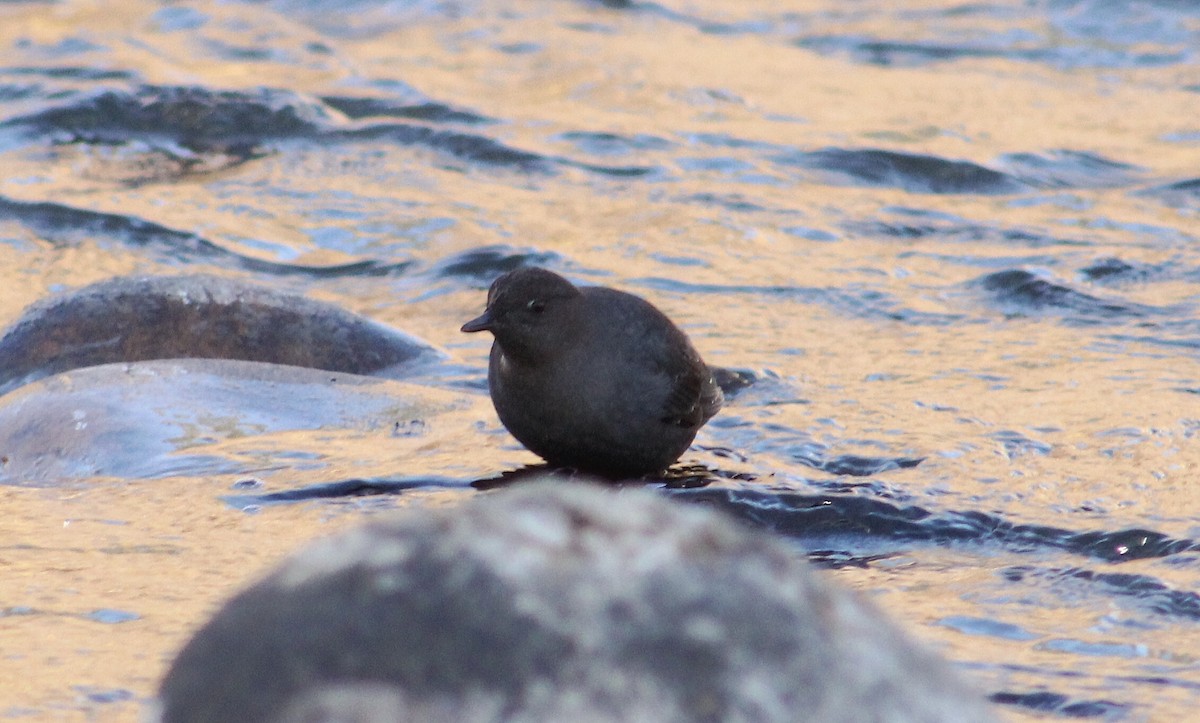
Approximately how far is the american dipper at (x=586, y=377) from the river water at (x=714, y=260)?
0.22 metres

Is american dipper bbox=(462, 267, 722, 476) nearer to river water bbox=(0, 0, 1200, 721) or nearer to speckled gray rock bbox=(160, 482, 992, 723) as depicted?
river water bbox=(0, 0, 1200, 721)

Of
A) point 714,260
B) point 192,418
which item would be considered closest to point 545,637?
point 192,418

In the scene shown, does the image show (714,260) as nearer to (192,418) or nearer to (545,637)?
(192,418)

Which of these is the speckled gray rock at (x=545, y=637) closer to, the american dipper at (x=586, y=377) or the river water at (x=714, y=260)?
the river water at (x=714, y=260)

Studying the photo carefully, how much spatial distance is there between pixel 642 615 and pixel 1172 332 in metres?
5.74

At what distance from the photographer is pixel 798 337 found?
746 centimetres

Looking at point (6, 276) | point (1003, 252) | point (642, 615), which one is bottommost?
point (6, 276)

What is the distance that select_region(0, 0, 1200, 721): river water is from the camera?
14.5 feet

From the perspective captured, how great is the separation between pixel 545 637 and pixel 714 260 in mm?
6804

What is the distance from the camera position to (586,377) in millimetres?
5457

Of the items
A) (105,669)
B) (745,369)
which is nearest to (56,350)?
(745,369)

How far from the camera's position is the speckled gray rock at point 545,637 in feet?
6.57

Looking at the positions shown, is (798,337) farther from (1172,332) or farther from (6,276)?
(6,276)

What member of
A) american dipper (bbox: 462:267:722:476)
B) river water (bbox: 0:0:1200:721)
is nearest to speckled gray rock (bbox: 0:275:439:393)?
river water (bbox: 0:0:1200:721)
